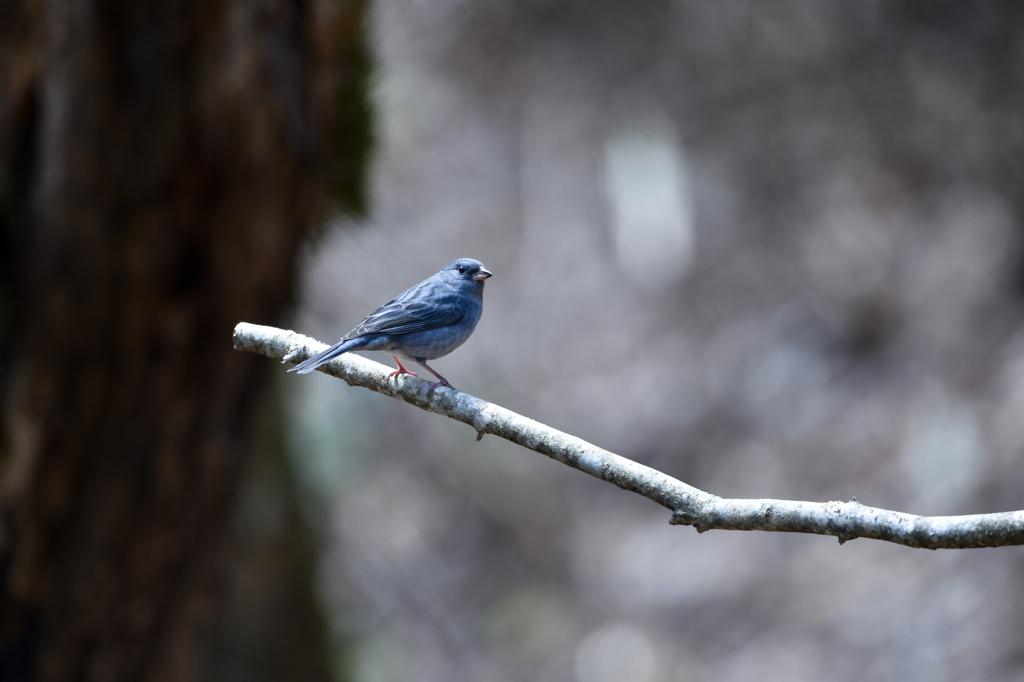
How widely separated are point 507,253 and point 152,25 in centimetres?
921

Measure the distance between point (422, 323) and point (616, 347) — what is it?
9.74 meters

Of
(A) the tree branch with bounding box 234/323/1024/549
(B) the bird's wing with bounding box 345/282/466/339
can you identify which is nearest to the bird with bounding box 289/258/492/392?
(B) the bird's wing with bounding box 345/282/466/339

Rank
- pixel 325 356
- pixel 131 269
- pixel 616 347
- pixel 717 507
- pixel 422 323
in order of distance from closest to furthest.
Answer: pixel 717 507, pixel 325 356, pixel 422 323, pixel 131 269, pixel 616 347

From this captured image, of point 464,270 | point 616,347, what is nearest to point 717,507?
point 464,270

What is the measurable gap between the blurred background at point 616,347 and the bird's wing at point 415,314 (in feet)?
7.98

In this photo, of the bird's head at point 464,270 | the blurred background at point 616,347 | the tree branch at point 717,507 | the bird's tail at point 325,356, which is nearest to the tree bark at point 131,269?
the blurred background at point 616,347

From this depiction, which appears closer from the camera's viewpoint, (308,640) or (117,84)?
(117,84)

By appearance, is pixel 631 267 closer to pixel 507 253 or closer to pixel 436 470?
pixel 507 253

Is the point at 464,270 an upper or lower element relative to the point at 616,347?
lower

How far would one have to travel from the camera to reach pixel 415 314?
3031 millimetres

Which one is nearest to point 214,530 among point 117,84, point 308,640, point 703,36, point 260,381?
point 260,381

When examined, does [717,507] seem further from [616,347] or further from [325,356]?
[616,347]

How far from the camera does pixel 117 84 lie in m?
4.68

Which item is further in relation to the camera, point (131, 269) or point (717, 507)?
point (131, 269)
